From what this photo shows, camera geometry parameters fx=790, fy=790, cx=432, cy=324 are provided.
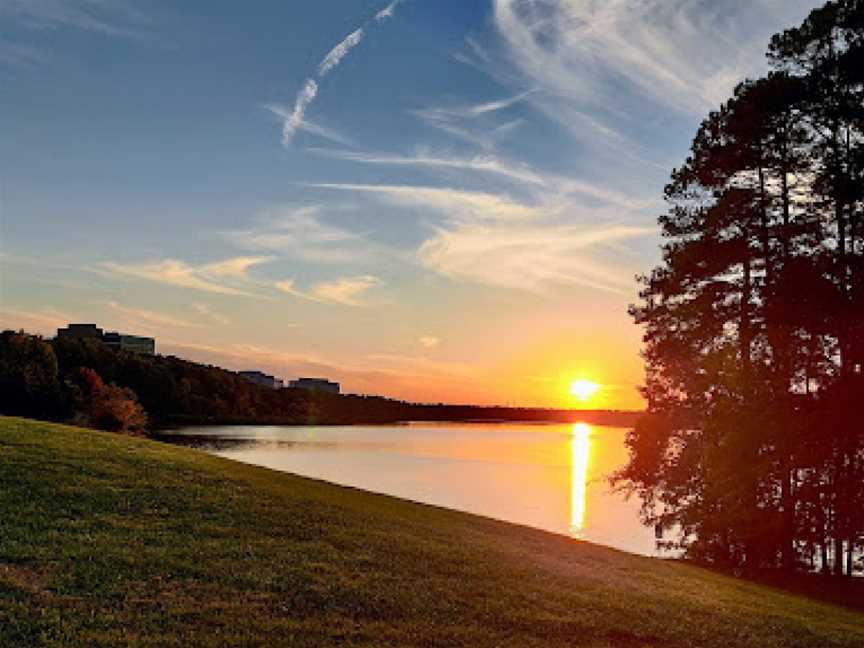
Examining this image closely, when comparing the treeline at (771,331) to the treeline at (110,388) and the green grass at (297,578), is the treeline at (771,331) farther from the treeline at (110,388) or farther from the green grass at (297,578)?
the treeline at (110,388)

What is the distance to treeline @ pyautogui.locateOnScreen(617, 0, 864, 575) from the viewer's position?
29109 mm

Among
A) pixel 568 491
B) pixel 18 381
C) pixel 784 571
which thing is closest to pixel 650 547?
pixel 784 571

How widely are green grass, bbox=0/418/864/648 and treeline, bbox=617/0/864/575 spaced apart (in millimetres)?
7147

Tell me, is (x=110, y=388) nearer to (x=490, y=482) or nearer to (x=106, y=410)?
(x=106, y=410)

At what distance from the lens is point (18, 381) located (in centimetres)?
10188

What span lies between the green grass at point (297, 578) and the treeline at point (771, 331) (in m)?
7.15

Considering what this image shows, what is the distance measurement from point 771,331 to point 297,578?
2334 cm

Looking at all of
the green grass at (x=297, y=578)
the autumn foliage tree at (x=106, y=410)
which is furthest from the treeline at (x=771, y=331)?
the autumn foliage tree at (x=106, y=410)

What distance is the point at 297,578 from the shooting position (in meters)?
13.9

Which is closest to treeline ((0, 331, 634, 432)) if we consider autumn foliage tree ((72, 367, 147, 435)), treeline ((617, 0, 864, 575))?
autumn foliage tree ((72, 367, 147, 435))

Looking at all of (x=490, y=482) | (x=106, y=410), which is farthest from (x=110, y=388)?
(x=490, y=482)

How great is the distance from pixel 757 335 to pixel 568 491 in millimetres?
37359

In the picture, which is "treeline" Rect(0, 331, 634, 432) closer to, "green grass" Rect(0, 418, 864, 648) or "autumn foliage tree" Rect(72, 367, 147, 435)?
"autumn foliage tree" Rect(72, 367, 147, 435)

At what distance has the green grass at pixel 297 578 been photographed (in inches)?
447
